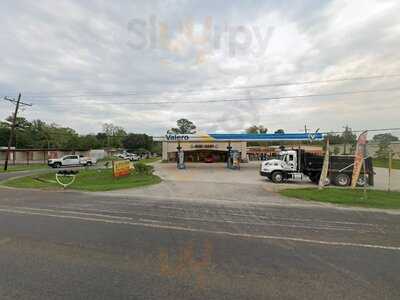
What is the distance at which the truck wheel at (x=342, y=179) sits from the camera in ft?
59.4

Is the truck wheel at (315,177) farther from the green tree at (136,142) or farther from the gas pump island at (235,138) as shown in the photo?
the green tree at (136,142)

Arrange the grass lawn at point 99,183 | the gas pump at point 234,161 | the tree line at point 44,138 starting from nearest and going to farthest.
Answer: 1. the grass lawn at point 99,183
2. the gas pump at point 234,161
3. the tree line at point 44,138

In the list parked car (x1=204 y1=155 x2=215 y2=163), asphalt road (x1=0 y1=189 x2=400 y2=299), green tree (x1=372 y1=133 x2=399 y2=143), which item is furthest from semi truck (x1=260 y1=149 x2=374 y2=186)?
parked car (x1=204 y1=155 x2=215 y2=163)

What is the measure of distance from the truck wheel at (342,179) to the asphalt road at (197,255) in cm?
1027

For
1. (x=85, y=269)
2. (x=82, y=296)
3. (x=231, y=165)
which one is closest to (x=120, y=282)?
(x=82, y=296)

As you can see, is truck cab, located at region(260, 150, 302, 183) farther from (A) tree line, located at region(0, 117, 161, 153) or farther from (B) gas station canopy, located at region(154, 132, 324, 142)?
(A) tree line, located at region(0, 117, 161, 153)

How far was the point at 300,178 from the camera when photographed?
19.8m

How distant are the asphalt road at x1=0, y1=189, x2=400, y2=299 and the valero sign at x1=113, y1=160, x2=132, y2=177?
11505mm

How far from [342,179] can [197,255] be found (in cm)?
1725

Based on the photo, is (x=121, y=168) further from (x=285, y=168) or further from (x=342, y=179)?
(x=342, y=179)

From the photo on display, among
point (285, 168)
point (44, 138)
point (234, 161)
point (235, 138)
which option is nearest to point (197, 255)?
point (285, 168)

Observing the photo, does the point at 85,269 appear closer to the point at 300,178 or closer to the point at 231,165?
the point at 300,178

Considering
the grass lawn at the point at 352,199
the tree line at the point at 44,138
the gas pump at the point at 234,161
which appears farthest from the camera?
the tree line at the point at 44,138

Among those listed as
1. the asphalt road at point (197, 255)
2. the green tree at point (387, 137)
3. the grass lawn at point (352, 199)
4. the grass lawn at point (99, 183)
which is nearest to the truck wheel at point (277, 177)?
the grass lawn at point (352, 199)
